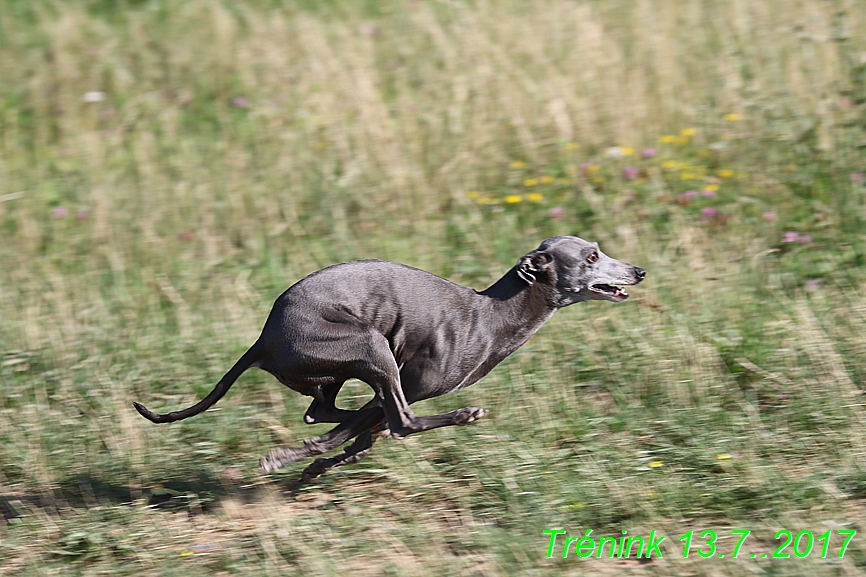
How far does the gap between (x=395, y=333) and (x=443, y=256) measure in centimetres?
258

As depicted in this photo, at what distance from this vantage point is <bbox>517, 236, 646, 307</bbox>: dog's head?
4781 millimetres

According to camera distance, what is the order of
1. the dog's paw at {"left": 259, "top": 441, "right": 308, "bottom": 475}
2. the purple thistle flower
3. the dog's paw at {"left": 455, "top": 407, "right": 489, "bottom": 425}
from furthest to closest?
the purple thistle flower < the dog's paw at {"left": 259, "top": 441, "right": 308, "bottom": 475} < the dog's paw at {"left": 455, "top": 407, "right": 489, "bottom": 425}

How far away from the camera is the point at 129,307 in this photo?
22.5 feet

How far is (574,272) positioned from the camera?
4777mm

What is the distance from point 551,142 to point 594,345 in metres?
2.53

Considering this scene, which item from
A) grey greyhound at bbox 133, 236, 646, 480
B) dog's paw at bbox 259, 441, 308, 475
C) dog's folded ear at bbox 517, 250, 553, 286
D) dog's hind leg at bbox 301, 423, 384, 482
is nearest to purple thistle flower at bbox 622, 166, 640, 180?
grey greyhound at bbox 133, 236, 646, 480

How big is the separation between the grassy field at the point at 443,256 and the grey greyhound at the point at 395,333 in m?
0.44

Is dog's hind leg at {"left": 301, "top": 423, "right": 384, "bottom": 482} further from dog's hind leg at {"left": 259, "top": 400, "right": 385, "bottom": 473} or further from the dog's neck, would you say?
the dog's neck

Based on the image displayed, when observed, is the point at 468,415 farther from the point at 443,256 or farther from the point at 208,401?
the point at 443,256

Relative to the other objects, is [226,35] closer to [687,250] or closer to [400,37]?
[400,37]

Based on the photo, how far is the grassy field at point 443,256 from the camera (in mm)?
4578

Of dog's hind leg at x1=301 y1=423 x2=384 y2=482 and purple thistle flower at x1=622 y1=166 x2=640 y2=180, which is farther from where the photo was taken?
purple thistle flower at x1=622 y1=166 x2=640 y2=180

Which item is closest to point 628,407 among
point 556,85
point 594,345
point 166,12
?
point 594,345

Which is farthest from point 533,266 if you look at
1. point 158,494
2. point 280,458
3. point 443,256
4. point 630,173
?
point 630,173
